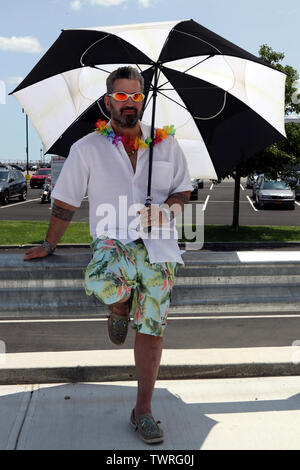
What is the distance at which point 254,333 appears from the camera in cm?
646

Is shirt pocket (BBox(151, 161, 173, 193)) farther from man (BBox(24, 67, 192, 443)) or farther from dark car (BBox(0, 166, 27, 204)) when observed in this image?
dark car (BBox(0, 166, 27, 204))

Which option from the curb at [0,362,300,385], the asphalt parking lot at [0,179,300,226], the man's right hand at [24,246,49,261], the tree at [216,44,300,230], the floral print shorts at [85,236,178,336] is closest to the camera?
the floral print shorts at [85,236,178,336]

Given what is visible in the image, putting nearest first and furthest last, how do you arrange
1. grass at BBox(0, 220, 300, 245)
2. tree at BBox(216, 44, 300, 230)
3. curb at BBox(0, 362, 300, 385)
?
curb at BBox(0, 362, 300, 385)
grass at BBox(0, 220, 300, 245)
tree at BBox(216, 44, 300, 230)

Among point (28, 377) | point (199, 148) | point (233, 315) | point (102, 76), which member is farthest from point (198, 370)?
point (233, 315)

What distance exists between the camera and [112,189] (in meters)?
3.08

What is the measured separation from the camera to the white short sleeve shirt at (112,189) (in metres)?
3.06

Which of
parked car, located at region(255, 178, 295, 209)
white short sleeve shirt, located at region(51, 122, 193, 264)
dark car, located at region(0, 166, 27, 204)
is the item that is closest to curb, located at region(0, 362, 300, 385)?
white short sleeve shirt, located at region(51, 122, 193, 264)

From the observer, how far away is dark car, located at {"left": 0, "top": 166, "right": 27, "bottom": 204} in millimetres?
28953

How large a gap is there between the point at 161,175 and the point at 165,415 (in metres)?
1.39

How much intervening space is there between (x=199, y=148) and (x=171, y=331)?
2996 millimetres

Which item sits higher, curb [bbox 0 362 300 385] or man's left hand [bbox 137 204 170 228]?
man's left hand [bbox 137 204 170 228]

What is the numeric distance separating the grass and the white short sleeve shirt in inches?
452

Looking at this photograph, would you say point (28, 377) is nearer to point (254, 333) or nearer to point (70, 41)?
point (70, 41)

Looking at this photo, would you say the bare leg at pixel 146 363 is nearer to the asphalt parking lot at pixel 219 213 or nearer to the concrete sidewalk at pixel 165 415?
the concrete sidewalk at pixel 165 415
